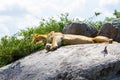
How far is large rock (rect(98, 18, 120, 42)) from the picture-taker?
13.8m

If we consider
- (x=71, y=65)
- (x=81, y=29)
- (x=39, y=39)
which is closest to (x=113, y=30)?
(x=81, y=29)

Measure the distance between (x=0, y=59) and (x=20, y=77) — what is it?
207 cm

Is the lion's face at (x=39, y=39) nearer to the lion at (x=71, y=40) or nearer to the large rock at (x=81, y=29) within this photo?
the lion at (x=71, y=40)

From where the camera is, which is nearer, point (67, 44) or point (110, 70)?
point (110, 70)

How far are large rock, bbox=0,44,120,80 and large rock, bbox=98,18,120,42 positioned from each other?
1.73 m

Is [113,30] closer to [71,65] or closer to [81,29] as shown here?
[81,29]

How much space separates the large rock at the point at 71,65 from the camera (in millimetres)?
11203

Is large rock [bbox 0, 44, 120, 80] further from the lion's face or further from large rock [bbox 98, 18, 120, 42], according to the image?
large rock [bbox 98, 18, 120, 42]

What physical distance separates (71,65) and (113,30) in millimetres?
2753

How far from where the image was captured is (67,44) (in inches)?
523

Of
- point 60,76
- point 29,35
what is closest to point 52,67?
point 60,76

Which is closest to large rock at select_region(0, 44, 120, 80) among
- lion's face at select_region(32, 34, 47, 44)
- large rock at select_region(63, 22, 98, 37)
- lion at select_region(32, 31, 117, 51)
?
lion at select_region(32, 31, 117, 51)

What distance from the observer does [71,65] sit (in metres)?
11.5

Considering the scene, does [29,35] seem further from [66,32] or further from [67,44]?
[67,44]
